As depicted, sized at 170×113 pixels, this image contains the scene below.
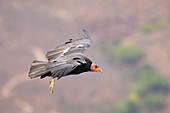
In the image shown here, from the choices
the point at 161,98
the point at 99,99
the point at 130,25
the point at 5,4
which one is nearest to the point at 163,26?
the point at 130,25

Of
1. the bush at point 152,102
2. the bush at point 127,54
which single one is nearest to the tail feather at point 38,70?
the bush at point 152,102

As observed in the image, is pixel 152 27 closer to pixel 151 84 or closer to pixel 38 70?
pixel 151 84

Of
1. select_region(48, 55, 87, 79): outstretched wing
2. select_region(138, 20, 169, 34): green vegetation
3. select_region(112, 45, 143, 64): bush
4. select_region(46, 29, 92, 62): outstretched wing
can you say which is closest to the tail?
select_region(48, 55, 87, 79): outstretched wing

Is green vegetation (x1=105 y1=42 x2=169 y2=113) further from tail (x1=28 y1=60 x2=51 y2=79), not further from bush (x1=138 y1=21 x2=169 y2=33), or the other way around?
tail (x1=28 y1=60 x2=51 y2=79)

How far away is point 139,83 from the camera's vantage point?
147 feet

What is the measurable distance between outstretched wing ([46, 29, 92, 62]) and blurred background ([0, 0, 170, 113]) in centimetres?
2206

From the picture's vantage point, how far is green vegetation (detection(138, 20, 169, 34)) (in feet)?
162

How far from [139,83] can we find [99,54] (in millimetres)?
4793

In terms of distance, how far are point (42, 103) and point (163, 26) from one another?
17559 mm

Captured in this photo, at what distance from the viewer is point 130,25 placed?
50.0m

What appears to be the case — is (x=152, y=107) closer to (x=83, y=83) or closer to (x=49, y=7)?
(x=83, y=83)

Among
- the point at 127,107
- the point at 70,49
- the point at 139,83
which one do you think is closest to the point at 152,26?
the point at 139,83

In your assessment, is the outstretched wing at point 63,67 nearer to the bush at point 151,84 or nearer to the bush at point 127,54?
the bush at point 151,84

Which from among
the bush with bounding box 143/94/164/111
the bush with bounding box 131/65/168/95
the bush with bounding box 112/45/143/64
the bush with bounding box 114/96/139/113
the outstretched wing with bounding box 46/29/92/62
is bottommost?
the outstretched wing with bounding box 46/29/92/62
